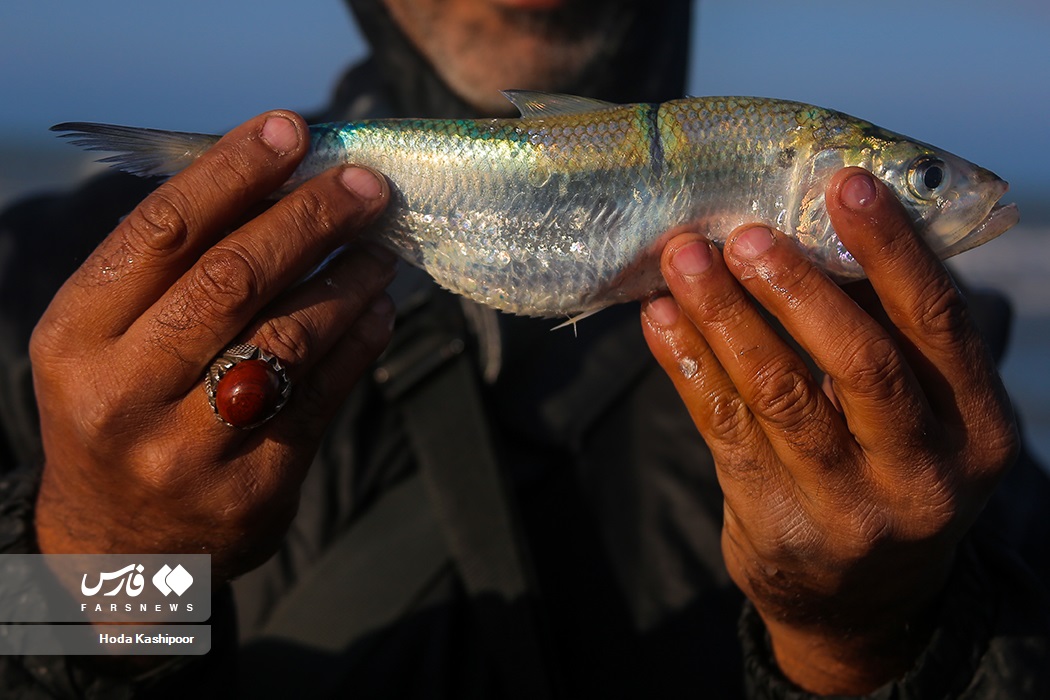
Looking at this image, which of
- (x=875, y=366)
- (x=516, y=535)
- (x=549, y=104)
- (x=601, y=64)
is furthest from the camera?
(x=601, y=64)

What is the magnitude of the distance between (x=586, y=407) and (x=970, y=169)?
61.4 inches

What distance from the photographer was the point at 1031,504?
9.77 ft

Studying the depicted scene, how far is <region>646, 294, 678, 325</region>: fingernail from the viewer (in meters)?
1.93

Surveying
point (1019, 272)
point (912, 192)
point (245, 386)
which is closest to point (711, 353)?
point (912, 192)

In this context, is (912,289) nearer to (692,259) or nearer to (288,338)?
(692,259)

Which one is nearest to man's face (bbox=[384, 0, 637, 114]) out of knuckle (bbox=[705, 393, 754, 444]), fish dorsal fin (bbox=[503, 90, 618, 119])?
fish dorsal fin (bbox=[503, 90, 618, 119])

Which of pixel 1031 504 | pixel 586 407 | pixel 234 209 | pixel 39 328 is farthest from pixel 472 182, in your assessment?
pixel 1031 504

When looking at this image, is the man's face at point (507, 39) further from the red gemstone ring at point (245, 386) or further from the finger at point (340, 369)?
the red gemstone ring at point (245, 386)

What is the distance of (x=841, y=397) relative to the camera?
181cm

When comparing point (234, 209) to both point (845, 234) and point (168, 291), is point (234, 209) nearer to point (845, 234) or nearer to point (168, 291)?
point (168, 291)

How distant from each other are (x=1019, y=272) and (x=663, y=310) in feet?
43.3

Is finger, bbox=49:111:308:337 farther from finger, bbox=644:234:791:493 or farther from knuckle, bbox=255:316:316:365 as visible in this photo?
finger, bbox=644:234:791:493

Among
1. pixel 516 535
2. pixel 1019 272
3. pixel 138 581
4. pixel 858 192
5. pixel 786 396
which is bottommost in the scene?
pixel 1019 272

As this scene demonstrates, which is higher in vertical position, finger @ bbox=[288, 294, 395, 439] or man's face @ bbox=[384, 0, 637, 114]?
man's face @ bbox=[384, 0, 637, 114]
